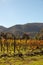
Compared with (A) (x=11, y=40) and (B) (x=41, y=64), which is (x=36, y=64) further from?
(A) (x=11, y=40)

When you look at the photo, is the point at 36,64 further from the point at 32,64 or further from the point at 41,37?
the point at 41,37

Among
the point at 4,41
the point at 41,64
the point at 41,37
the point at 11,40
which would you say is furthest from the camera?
the point at 41,37

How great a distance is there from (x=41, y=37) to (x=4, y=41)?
3338 centimetres

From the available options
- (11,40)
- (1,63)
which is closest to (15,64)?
(1,63)

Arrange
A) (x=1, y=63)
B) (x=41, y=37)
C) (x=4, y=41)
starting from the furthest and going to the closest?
(x=41, y=37)
(x=4, y=41)
(x=1, y=63)

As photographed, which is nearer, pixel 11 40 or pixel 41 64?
pixel 41 64

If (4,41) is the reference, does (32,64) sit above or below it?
below

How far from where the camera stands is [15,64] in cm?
3353

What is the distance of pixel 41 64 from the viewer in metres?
32.6

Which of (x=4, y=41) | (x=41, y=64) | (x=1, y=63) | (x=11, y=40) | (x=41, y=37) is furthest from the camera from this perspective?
(x=41, y=37)

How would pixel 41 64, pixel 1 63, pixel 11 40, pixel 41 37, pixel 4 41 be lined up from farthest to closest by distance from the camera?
1. pixel 41 37
2. pixel 11 40
3. pixel 4 41
4. pixel 1 63
5. pixel 41 64

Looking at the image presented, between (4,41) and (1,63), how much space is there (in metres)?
38.8

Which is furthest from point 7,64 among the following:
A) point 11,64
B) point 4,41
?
point 4,41

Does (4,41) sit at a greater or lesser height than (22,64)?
greater
